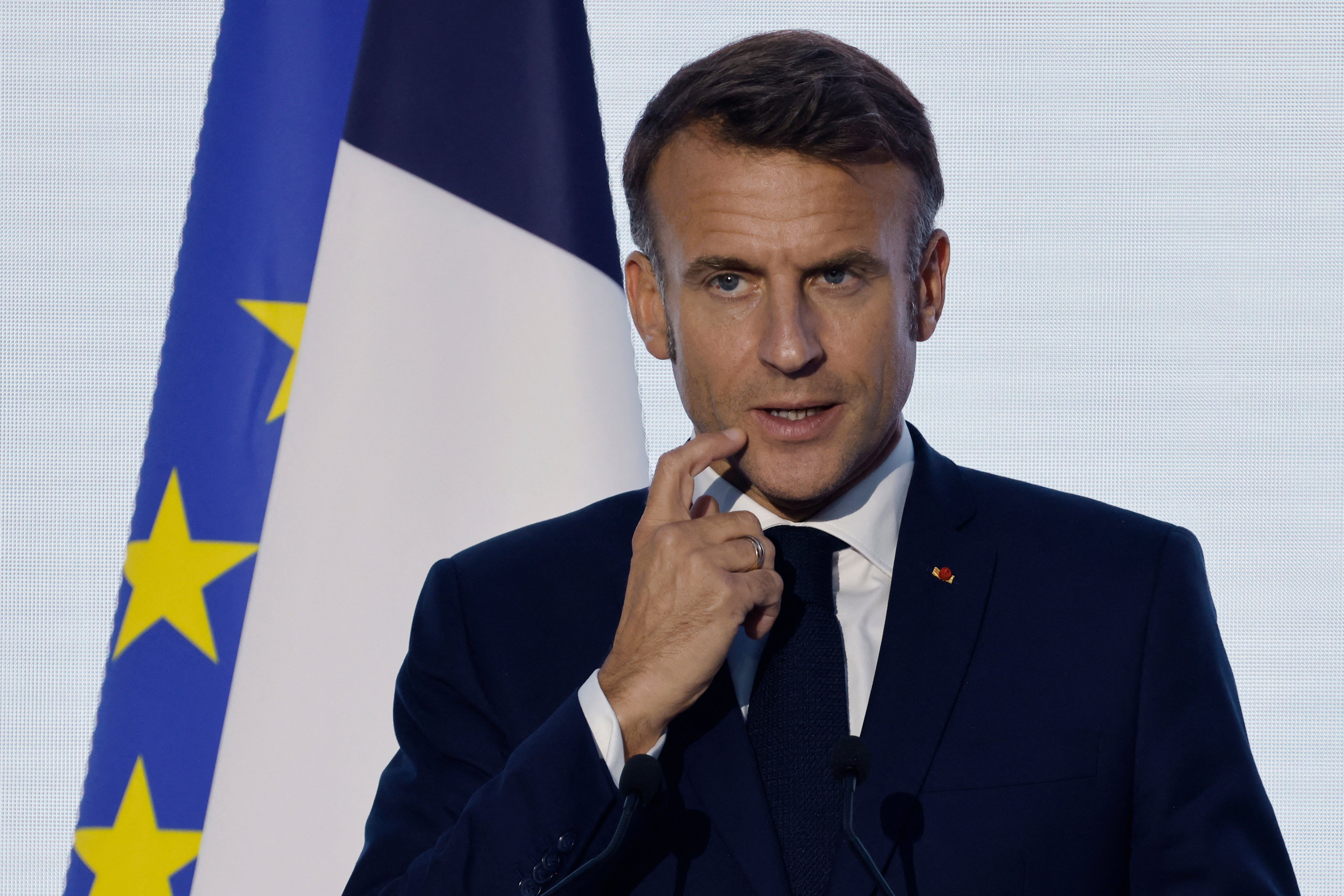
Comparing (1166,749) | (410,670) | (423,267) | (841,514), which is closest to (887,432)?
(841,514)

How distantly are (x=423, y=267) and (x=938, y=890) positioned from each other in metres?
1.76

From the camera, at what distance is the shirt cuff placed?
4.42 ft

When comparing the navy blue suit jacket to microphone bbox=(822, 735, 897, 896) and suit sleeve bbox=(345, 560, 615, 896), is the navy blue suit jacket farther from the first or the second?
microphone bbox=(822, 735, 897, 896)

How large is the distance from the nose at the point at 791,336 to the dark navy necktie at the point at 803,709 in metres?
0.24

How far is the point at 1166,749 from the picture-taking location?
4.78ft

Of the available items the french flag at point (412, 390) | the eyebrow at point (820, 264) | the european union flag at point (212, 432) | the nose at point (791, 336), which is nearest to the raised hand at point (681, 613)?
the nose at point (791, 336)

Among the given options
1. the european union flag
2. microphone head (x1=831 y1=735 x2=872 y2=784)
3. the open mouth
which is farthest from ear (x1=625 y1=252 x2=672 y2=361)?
the european union flag

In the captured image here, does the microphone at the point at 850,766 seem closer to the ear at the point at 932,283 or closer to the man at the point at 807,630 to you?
the man at the point at 807,630

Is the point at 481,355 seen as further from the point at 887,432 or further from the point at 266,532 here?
the point at 887,432

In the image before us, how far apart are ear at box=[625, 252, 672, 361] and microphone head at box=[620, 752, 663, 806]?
729 mm

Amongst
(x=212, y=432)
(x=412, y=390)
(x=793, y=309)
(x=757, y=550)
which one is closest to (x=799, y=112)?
(x=793, y=309)

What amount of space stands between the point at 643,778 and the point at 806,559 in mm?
481

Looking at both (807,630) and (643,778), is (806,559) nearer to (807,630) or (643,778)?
(807,630)

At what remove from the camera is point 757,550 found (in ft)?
4.71
